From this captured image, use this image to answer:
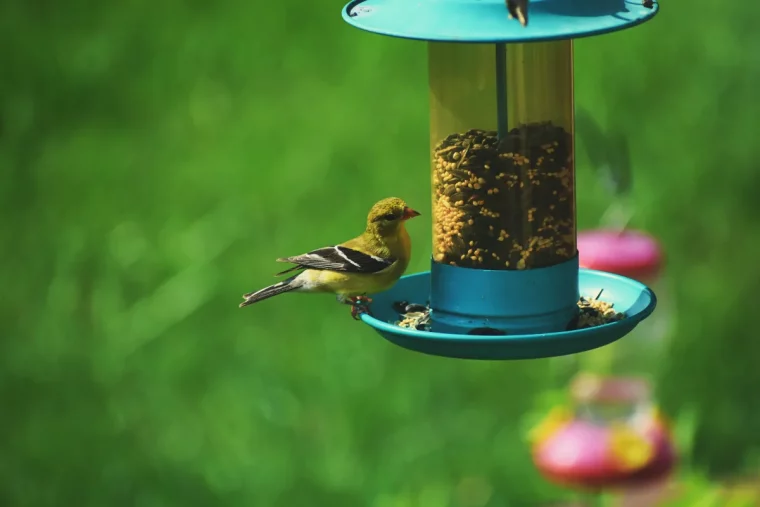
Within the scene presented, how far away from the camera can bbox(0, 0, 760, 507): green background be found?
6.03 metres

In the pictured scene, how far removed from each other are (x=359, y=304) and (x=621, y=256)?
1719 millimetres

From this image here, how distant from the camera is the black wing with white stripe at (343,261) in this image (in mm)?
3535

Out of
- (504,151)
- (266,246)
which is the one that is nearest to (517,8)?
(504,151)

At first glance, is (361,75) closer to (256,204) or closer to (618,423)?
(256,204)

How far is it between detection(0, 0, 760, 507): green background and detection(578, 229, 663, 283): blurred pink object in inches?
45.9

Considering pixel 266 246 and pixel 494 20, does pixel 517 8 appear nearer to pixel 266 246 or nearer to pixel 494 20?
pixel 494 20

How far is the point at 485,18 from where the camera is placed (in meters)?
2.72

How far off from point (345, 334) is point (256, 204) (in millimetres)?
984

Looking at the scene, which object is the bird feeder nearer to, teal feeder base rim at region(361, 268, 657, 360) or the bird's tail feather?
teal feeder base rim at region(361, 268, 657, 360)

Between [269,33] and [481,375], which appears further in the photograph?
[269,33]

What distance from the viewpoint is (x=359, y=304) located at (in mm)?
3633

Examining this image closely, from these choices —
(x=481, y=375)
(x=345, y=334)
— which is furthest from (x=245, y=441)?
(x=481, y=375)

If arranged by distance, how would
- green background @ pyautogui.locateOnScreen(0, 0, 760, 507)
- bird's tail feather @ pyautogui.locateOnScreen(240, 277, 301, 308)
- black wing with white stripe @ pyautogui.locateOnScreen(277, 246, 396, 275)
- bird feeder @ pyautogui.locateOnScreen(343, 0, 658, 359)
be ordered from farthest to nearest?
green background @ pyautogui.locateOnScreen(0, 0, 760, 507) → bird's tail feather @ pyautogui.locateOnScreen(240, 277, 301, 308) → black wing with white stripe @ pyautogui.locateOnScreen(277, 246, 396, 275) → bird feeder @ pyautogui.locateOnScreen(343, 0, 658, 359)

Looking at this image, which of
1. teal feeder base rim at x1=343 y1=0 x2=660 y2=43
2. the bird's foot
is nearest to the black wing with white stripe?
the bird's foot
